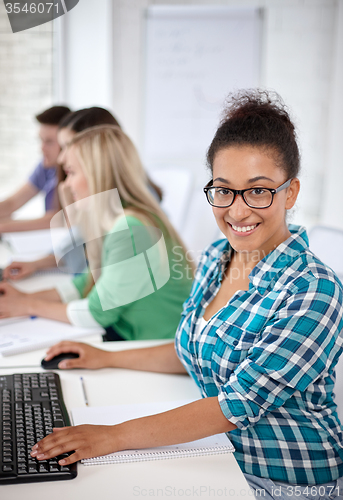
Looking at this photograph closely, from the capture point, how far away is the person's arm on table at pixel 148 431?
2.49 feet

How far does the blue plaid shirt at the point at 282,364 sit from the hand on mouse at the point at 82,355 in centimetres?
24

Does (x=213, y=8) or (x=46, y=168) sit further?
(x=213, y=8)

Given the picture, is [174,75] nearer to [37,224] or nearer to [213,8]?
[213,8]

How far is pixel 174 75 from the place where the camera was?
128 inches

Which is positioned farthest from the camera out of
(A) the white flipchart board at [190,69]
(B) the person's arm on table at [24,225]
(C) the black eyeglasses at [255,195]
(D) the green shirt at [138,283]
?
(A) the white flipchart board at [190,69]

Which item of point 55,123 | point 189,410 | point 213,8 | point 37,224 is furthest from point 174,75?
point 189,410

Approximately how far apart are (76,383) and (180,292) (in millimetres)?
470

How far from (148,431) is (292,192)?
502 millimetres

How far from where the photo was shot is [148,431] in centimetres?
79

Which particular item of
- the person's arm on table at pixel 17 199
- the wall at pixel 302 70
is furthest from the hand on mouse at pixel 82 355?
the wall at pixel 302 70

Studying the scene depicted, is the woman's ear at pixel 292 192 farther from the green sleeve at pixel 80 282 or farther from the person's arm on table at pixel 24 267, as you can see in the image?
the person's arm on table at pixel 24 267

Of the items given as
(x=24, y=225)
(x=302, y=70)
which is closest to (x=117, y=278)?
Answer: (x=24, y=225)

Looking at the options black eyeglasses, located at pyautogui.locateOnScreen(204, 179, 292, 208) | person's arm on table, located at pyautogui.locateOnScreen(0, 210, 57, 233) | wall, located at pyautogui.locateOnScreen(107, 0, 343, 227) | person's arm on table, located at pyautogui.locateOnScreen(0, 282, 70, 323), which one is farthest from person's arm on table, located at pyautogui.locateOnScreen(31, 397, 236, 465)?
wall, located at pyautogui.locateOnScreen(107, 0, 343, 227)

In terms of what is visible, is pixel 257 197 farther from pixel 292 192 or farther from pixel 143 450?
pixel 143 450
